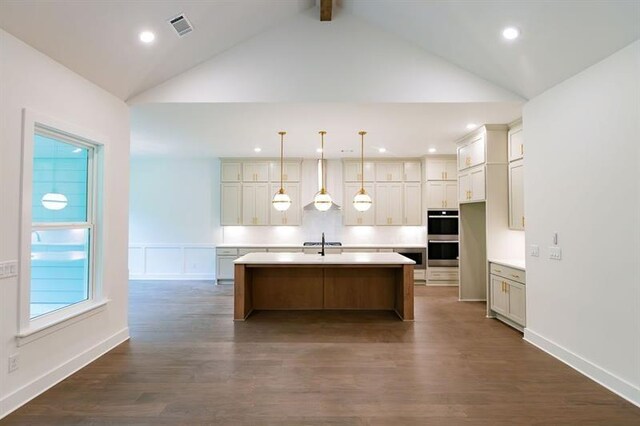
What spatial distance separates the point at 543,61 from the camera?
3320mm

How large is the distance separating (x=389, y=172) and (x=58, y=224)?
602 cm

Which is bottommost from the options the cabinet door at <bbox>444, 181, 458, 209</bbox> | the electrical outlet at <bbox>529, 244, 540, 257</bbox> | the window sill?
the window sill

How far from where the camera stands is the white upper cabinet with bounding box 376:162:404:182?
750cm

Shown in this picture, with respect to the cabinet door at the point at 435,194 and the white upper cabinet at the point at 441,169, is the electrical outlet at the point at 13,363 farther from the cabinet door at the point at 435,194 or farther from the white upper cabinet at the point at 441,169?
the white upper cabinet at the point at 441,169

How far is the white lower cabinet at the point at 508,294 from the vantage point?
164 inches

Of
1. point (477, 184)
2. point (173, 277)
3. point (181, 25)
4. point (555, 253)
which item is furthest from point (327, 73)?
point (173, 277)

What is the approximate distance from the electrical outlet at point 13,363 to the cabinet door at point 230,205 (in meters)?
5.07

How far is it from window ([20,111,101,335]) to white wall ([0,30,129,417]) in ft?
0.32

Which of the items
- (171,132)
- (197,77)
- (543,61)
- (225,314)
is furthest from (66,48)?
(543,61)

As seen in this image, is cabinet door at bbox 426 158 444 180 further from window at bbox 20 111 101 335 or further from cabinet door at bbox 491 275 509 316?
window at bbox 20 111 101 335

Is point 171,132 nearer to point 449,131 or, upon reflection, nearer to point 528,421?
point 449,131

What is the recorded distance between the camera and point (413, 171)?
7492mm

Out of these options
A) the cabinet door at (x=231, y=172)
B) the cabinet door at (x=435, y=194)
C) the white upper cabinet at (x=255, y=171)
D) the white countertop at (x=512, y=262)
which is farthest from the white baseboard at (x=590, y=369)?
the cabinet door at (x=231, y=172)

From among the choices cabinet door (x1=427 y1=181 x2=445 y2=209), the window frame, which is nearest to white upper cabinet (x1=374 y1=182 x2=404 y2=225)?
cabinet door (x1=427 y1=181 x2=445 y2=209)
